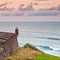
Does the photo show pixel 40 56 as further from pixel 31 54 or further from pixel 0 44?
pixel 0 44

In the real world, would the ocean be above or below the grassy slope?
below

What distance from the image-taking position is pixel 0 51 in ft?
49.7

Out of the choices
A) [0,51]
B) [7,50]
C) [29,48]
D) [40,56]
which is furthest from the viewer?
[29,48]

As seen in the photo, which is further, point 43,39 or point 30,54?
point 43,39

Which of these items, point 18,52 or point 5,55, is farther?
point 18,52

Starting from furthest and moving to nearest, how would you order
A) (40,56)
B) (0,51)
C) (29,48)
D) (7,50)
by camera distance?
(29,48)
(40,56)
(7,50)
(0,51)

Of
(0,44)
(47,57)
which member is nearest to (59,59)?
(47,57)

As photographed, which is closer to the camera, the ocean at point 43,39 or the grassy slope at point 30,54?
the grassy slope at point 30,54

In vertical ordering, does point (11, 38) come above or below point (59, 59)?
above

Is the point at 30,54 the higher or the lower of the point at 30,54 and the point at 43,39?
the higher

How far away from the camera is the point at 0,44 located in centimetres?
1644

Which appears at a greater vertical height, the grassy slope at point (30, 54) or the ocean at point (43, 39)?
the grassy slope at point (30, 54)

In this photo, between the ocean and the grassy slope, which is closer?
the grassy slope

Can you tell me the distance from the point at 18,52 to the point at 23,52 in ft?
1.13
